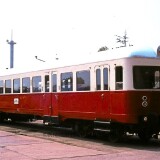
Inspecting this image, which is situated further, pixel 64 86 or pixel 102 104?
pixel 64 86

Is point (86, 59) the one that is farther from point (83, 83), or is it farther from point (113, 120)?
point (113, 120)

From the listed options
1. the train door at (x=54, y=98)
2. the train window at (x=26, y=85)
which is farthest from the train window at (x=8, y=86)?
the train door at (x=54, y=98)

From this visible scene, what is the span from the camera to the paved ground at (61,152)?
12672 mm

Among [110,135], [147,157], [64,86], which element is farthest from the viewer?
[64,86]

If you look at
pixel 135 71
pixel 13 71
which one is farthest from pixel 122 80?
pixel 13 71

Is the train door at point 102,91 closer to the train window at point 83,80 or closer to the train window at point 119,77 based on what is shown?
the train window at point 119,77

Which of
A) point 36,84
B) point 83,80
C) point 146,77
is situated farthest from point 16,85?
point 146,77

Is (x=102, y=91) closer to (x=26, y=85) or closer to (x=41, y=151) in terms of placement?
(x=41, y=151)

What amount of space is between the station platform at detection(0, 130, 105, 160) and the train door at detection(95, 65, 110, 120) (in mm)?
1831

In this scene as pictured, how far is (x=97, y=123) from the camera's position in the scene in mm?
16594

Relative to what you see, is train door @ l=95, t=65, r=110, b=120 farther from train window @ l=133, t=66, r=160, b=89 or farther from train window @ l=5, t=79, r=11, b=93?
train window @ l=5, t=79, r=11, b=93

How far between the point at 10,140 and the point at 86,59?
4.29m

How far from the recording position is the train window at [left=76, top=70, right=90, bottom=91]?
677 inches

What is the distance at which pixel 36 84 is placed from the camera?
21.6 metres
